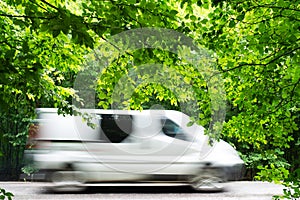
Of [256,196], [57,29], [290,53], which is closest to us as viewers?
[57,29]

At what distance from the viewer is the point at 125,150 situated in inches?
195

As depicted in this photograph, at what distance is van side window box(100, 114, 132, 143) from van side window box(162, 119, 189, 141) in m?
0.51

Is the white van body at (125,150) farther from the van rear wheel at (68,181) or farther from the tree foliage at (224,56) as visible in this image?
the tree foliage at (224,56)

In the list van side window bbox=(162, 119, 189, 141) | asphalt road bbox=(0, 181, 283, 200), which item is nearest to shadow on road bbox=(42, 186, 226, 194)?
asphalt road bbox=(0, 181, 283, 200)

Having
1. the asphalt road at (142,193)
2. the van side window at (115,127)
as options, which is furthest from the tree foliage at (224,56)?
the asphalt road at (142,193)

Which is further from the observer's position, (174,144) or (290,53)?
(174,144)

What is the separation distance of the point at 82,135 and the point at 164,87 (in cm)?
275

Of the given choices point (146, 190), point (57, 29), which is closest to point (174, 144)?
point (146, 190)

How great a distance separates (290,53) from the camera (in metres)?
1.72

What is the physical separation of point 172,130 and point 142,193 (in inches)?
39.8

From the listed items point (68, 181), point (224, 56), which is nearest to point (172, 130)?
point (68, 181)

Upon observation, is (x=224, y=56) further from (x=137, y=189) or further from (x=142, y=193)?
(x=137, y=189)

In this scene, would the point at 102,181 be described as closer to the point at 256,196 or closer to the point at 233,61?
the point at 256,196

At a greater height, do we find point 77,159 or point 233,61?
point 233,61
